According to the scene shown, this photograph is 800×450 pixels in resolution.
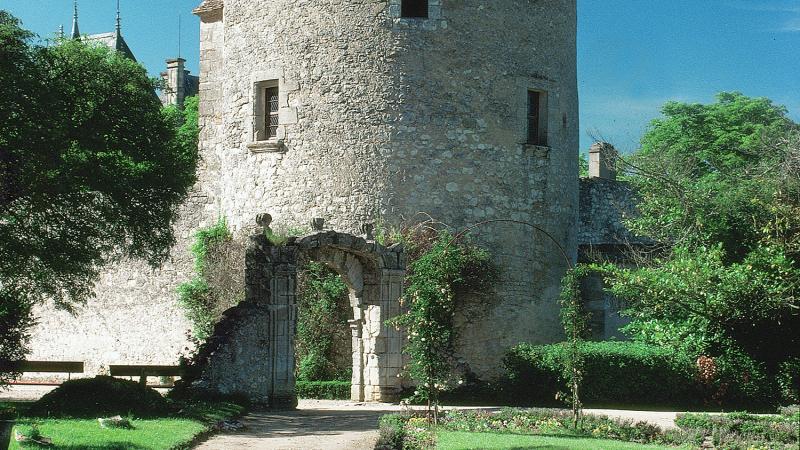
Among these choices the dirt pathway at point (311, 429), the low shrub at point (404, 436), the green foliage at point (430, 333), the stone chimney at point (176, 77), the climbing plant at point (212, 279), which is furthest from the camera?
the stone chimney at point (176, 77)

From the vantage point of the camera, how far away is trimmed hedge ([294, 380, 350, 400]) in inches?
898

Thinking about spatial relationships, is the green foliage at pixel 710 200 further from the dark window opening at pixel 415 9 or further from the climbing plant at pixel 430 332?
the climbing plant at pixel 430 332

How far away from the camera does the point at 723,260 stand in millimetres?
23078

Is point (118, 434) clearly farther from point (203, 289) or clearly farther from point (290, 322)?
point (203, 289)

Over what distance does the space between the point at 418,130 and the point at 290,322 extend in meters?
4.95

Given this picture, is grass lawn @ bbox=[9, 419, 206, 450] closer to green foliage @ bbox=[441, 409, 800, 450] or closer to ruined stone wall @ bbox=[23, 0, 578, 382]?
green foliage @ bbox=[441, 409, 800, 450]

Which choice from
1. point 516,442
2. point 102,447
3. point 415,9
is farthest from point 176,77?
point 102,447

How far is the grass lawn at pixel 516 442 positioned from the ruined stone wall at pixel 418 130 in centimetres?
825

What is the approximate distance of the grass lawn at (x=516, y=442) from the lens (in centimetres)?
1334

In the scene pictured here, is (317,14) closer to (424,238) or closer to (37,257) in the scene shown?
(424,238)

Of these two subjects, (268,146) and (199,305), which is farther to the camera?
(199,305)

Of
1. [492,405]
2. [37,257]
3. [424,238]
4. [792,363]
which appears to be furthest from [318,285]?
[792,363]

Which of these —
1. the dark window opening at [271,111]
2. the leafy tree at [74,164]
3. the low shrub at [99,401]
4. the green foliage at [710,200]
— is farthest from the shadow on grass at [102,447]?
the green foliage at [710,200]

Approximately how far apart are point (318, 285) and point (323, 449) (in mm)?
9499
